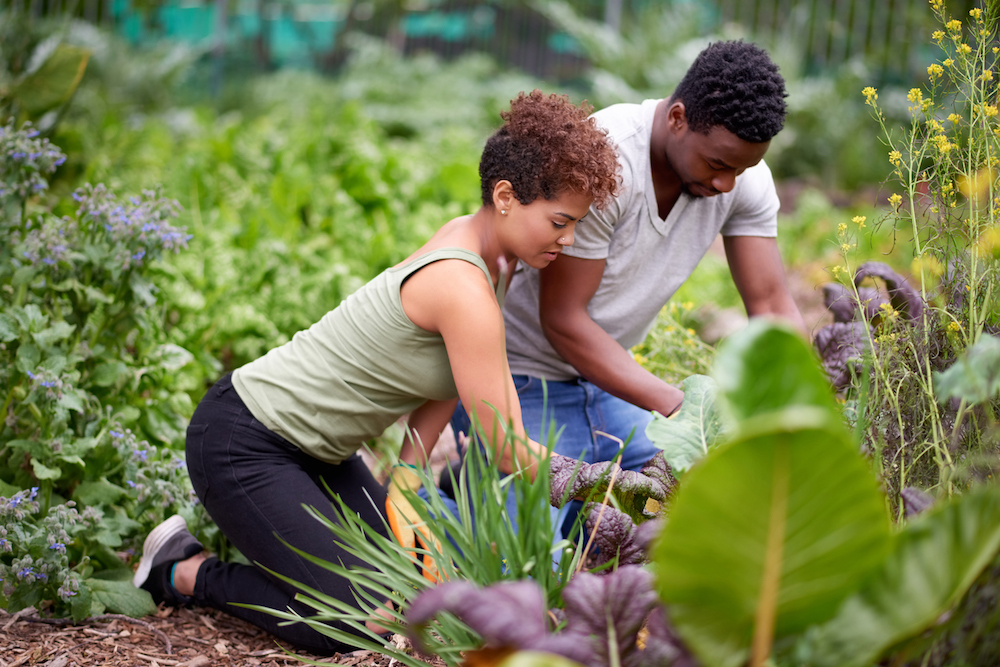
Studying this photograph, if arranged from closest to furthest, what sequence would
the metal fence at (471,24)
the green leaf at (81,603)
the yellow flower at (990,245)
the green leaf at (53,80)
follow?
the yellow flower at (990,245), the green leaf at (81,603), the green leaf at (53,80), the metal fence at (471,24)

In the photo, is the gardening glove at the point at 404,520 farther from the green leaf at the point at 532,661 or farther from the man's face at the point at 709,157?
the man's face at the point at 709,157

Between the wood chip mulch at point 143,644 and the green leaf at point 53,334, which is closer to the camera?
the wood chip mulch at point 143,644

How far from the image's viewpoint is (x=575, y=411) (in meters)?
2.40

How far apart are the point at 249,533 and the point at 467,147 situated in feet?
13.3

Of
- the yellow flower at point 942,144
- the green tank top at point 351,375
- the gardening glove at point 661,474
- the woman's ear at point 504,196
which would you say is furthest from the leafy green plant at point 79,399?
the yellow flower at point 942,144

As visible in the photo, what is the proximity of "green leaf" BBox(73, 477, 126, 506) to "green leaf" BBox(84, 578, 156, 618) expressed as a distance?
8.0 inches

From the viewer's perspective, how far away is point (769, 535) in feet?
2.88

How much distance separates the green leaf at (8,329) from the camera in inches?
80.0

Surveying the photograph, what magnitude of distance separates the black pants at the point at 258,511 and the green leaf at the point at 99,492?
0.22m

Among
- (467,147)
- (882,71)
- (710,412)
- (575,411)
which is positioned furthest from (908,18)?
(710,412)

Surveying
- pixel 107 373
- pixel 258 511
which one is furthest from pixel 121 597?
pixel 107 373

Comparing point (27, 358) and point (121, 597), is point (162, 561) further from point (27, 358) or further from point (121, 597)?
point (27, 358)

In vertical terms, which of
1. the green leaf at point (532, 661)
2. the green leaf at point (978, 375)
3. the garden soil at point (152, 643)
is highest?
the green leaf at point (978, 375)

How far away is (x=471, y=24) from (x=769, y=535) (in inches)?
432
